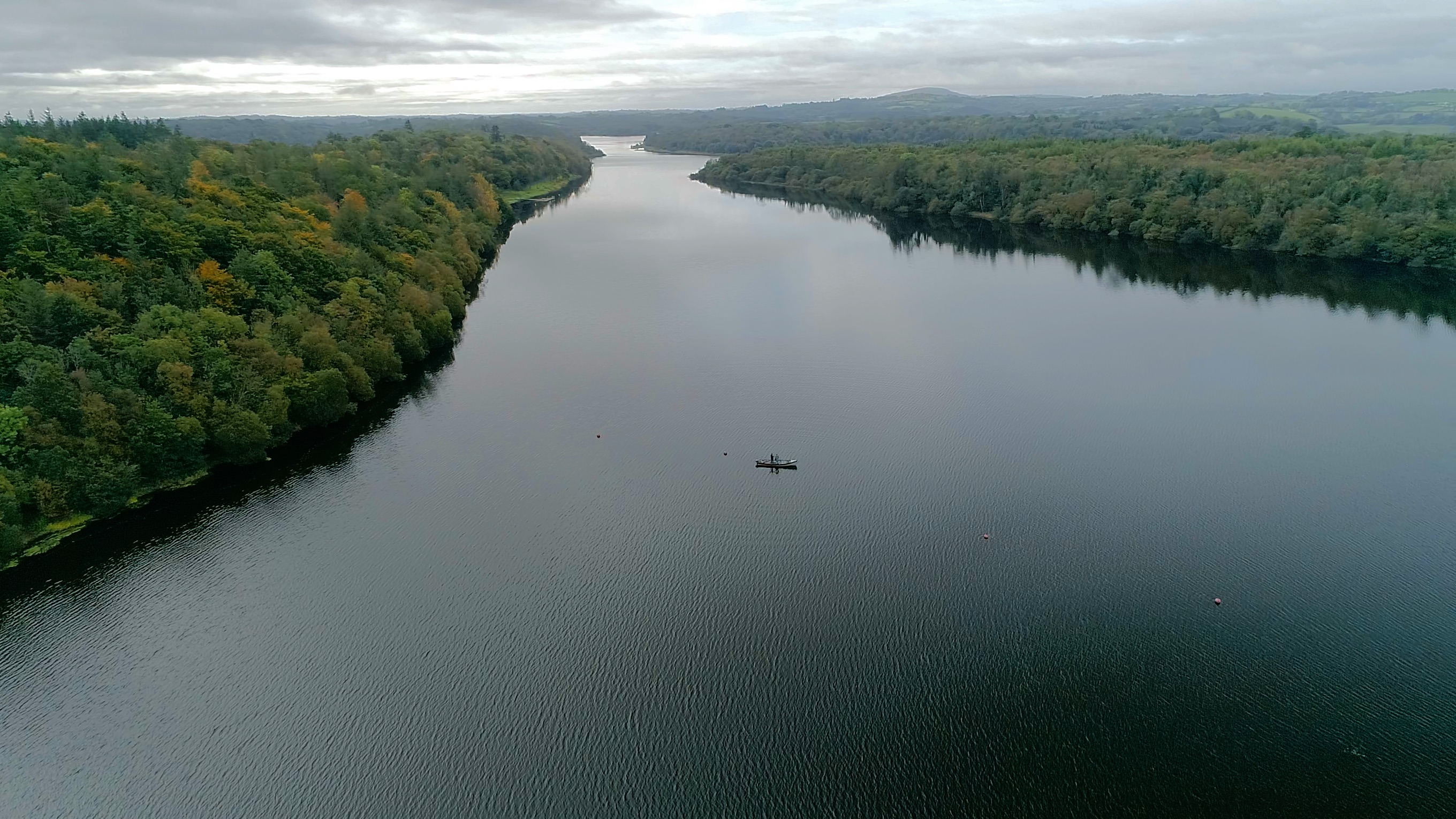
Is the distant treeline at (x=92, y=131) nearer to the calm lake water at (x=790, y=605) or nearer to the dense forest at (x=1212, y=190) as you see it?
the calm lake water at (x=790, y=605)

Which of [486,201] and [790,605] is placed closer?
[790,605]

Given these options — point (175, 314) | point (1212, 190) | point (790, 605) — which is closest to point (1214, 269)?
point (1212, 190)

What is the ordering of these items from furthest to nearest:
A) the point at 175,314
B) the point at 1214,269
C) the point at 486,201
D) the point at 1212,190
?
the point at 486,201 < the point at 1212,190 < the point at 1214,269 < the point at 175,314

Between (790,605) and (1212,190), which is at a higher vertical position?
(1212,190)

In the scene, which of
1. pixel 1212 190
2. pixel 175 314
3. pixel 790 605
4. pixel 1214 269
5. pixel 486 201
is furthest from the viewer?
pixel 486 201

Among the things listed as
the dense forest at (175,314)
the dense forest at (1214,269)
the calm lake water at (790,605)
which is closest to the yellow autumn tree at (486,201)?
the dense forest at (175,314)

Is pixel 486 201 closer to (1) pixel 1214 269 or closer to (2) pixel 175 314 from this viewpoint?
(2) pixel 175 314
